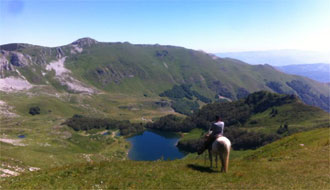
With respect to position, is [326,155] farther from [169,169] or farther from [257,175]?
[169,169]

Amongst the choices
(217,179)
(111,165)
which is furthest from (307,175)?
(111,165)

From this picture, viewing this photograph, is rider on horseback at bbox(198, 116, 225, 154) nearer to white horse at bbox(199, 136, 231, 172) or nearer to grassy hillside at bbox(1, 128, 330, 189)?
white horse at bbox(199, 136, 231, 172)

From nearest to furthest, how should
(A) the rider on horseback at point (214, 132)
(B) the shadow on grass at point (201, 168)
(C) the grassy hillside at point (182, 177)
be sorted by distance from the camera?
(C) the grassy hillside at point (182, 177) → (A) the rider on horseback at point (214, 132) → (B) the shadow on grass at point (201, 168)

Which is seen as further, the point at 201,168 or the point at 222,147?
the point at 201,168

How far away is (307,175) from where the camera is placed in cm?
2262

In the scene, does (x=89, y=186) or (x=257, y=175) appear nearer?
(x=89, y=186)

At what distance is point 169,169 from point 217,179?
5.60m

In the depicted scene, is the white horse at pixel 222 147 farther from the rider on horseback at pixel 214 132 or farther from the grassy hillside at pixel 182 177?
the grassy hillside at pixel 182 177

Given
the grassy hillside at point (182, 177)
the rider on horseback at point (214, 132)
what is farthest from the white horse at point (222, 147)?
the grassy hillside at point (182, 177)

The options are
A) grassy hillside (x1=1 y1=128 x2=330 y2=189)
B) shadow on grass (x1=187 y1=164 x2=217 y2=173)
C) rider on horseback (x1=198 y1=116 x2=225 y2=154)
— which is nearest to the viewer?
grassy hillside (x1=1 y1=128 x2=330 y2=189)

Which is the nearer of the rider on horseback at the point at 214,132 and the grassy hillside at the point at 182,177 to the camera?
the grassy hillside at the point at 182,177

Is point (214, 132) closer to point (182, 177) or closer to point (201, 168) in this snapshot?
point (201, 168)

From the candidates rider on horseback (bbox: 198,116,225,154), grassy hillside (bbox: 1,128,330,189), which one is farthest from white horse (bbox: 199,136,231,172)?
grassy hillside (bbox: 1,128,330,189)

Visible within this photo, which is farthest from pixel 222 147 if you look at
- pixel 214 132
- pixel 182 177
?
pixel 182 177
